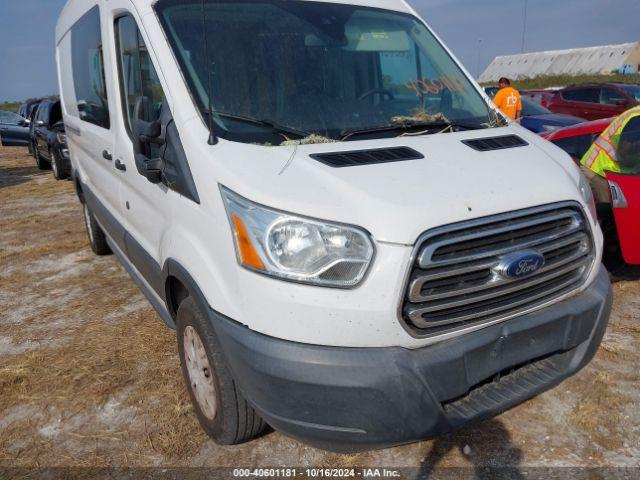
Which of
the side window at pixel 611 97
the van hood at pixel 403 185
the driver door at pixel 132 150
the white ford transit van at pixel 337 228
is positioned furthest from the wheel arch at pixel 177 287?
the side window at pixel 611 97

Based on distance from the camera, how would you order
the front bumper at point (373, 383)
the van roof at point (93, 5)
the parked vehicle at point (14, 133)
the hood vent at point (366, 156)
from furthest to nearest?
the parked vehicle at point (14, 133)
the van roof at point (93, 5)
the hood vent at point (366, 156)
the front bumper at point (373, 383)

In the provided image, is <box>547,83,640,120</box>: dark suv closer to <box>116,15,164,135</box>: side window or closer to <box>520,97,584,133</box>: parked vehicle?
<box>520,97,584,133</box>: parked vehicle

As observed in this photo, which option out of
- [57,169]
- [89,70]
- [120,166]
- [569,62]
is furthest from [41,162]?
[569,62]

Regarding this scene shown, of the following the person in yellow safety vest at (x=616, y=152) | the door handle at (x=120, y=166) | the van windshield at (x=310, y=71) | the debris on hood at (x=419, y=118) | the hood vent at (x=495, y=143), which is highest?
the van windshield at (x=310, y=71)

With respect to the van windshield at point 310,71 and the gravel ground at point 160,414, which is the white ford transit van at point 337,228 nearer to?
the van windshield at point 310,71

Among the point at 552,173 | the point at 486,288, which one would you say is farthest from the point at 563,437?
the point at 552,173

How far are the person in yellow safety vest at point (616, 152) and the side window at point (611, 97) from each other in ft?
31.4

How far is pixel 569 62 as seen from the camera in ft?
174

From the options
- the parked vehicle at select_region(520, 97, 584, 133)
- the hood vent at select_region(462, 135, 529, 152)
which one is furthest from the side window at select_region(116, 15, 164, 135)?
the parked vehicle at select_region(520, 97, 584, 133)

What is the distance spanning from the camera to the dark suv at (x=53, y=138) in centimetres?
1147

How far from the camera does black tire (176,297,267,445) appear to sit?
246cm

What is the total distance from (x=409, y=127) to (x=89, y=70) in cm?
262

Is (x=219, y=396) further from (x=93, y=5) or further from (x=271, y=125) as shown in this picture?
(x=93, y=5)

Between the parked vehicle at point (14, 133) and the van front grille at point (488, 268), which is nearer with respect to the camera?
the van front grille at point (488, 268)
